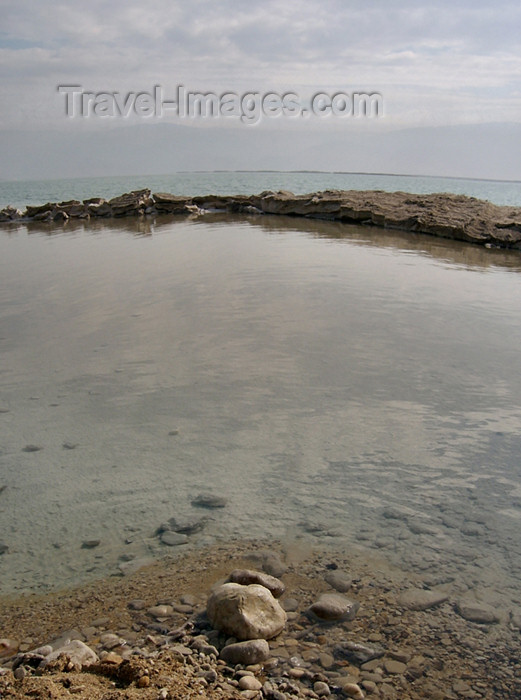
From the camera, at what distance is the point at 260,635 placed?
2502 mm

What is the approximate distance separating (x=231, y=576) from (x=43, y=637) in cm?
86

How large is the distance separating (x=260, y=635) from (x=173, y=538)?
3.09 feet

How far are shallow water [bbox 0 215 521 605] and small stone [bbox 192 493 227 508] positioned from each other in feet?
0.17

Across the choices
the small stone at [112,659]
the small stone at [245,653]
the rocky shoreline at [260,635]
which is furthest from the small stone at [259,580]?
the small stone at [112,659]

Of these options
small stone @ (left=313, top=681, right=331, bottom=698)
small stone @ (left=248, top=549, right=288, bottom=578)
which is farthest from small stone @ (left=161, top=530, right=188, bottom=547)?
small stone @ (left=313, top=681, right=331, bottom=698)

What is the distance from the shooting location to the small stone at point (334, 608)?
8.77 ft

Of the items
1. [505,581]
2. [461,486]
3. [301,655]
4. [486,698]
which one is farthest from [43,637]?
[461,486]

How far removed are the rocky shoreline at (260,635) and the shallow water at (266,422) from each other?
7.7 inches

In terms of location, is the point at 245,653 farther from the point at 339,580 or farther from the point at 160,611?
the point at 339,580

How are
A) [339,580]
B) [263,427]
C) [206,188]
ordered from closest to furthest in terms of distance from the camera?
[339,580], [263,427], [206,188]

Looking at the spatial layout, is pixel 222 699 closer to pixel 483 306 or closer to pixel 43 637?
pixel 43 637

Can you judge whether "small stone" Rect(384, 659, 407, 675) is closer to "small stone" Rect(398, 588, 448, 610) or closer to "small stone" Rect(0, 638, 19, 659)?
"small stone" Rect(398, 588, 448, 610)

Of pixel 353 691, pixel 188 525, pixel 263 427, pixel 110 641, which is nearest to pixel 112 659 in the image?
pixel 110 641

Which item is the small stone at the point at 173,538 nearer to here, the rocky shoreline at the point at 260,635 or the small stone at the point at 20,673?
the rocky shoreline at the point at 260,635
